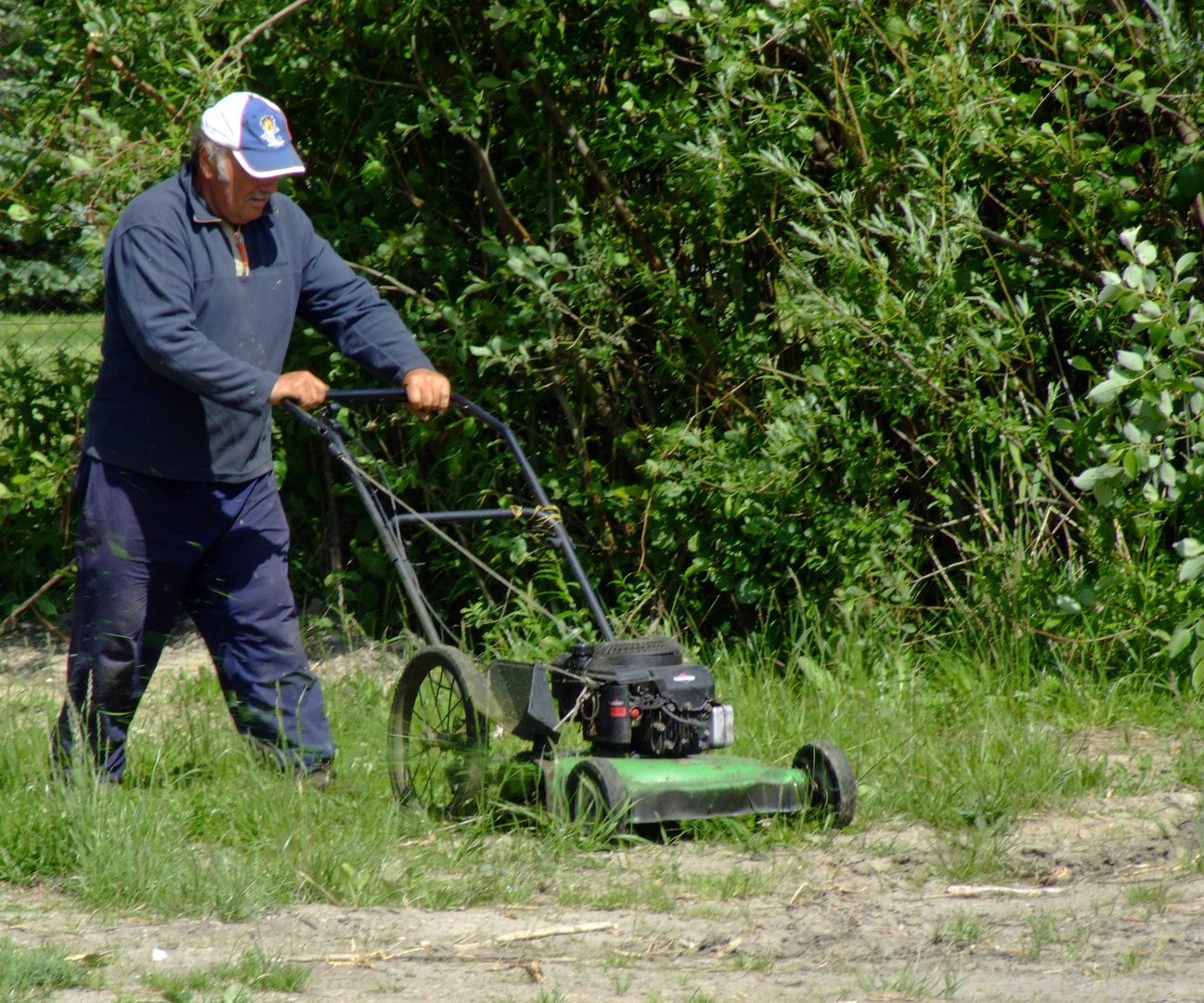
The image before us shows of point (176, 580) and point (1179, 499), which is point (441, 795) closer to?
point (176, 580)

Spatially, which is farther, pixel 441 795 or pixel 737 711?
pixel 737 711

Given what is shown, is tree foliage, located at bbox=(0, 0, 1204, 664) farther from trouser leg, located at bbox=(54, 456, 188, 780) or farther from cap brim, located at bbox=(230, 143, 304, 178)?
trouser leg, located at bbox=(54, 456, 188, 780)

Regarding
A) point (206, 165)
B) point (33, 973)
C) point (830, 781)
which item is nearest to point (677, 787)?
point (830, 781)

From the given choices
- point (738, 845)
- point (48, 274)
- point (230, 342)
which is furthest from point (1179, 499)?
point (48, 274)

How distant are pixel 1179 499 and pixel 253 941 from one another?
3258 millimetres

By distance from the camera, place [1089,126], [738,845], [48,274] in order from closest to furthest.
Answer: [738,845], [1089,126], [48,274]

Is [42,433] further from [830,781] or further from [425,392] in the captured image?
[830,781]

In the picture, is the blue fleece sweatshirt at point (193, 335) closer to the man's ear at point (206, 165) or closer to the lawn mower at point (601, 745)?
the man's ear at point (206, 165)

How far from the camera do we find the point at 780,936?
10.8 ft

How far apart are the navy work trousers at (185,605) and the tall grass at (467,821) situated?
0.15 metres

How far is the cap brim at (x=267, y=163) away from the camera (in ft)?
13.0

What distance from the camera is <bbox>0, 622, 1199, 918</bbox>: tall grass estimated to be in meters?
3.54

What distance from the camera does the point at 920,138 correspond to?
480 cm

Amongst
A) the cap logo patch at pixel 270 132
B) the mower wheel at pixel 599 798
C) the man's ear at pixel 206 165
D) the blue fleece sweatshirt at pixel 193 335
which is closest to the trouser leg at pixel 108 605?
the blue fleece sweatshirt at pixel 193 335
